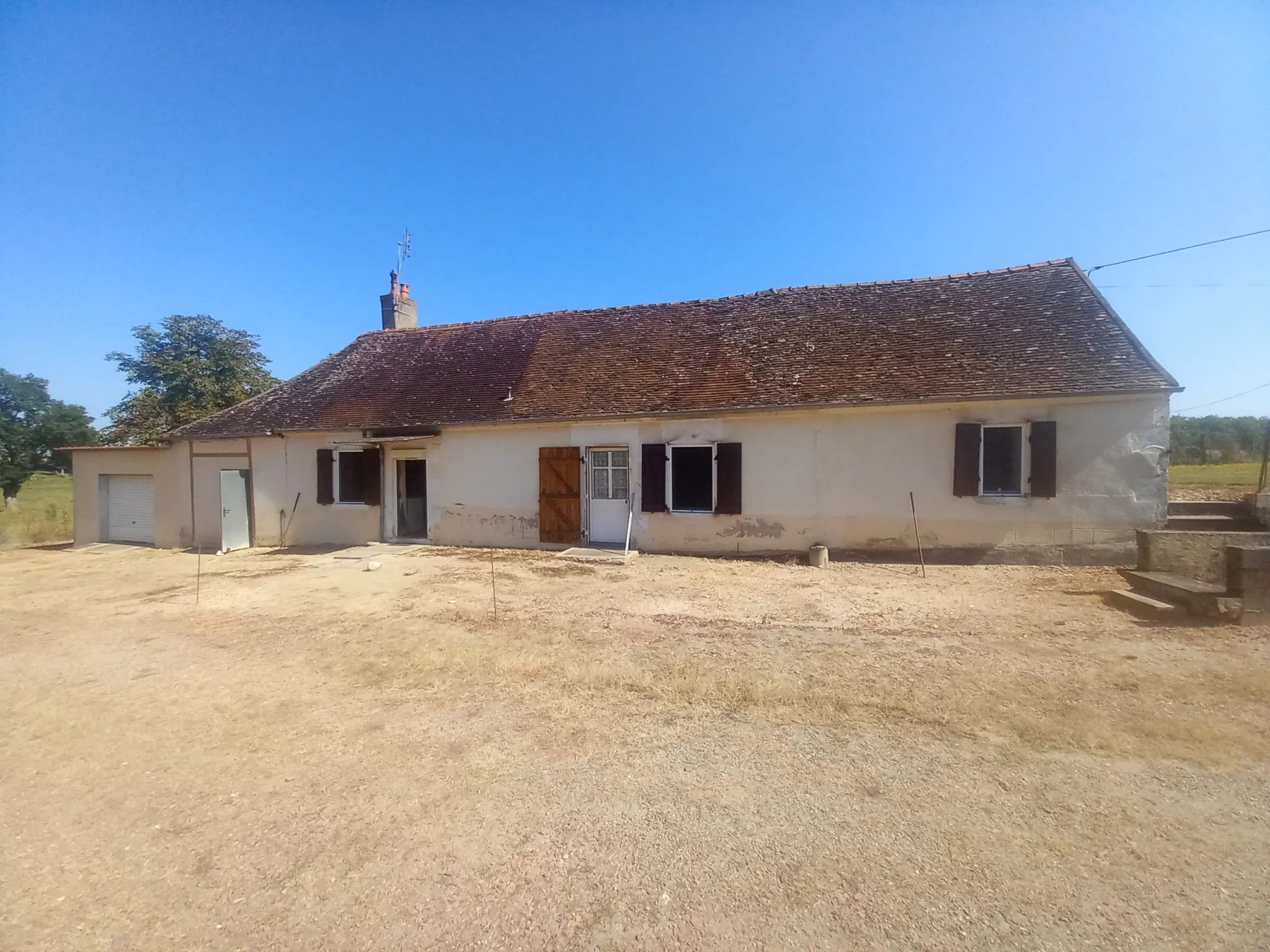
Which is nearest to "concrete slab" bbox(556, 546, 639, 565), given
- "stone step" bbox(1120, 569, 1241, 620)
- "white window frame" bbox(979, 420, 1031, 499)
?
"white window frame" bbox(979, 420, 1031, 499)

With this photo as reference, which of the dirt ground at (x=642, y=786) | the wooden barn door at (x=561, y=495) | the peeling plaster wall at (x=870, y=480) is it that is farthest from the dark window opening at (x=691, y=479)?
the dirt ground at (x=642, y=786)

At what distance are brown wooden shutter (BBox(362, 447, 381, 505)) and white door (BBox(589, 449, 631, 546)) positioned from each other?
5.23 m

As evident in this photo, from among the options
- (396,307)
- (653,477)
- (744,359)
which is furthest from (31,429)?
(744,359)

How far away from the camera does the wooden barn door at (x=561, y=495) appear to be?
11898 millimetres

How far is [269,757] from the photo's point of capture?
12.1ft

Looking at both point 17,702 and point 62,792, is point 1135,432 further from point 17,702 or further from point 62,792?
point 17,702

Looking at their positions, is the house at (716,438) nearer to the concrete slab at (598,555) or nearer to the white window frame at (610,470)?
the white window frame at (610,470)

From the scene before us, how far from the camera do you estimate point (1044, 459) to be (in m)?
9.52

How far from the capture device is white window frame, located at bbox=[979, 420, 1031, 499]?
963cm

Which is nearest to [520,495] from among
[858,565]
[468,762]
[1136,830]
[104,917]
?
[858,565]

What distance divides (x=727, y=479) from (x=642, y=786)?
807 centimetres

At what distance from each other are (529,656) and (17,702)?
4186mm

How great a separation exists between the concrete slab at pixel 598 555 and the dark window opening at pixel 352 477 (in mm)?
5358

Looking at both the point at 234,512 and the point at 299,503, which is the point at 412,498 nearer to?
the point at 299,503
